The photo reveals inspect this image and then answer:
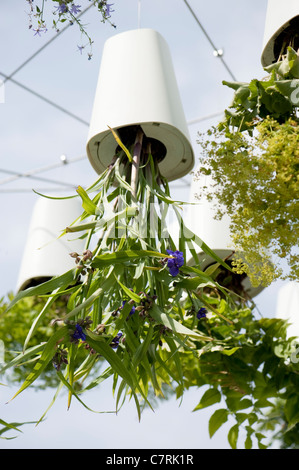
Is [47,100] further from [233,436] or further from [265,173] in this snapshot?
[265,173]

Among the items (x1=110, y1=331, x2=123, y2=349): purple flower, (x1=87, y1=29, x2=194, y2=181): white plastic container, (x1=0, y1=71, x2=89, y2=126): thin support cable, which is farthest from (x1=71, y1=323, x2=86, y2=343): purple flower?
(x1=0, y1=71, x2=89, y2=126): thin support cable

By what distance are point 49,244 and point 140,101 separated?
1303 mm

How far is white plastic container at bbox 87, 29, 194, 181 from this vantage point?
48.4 inches

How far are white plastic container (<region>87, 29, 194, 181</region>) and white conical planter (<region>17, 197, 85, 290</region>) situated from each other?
1082 mm

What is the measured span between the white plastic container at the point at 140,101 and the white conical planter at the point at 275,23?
236 millimetres

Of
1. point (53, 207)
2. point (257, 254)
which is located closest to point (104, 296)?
point (257, 254)

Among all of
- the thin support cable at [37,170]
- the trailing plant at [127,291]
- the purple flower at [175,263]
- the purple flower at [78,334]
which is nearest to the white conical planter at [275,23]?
the trailing plant at [127,291]

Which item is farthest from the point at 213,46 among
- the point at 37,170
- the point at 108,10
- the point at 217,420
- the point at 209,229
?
the point at 217,420

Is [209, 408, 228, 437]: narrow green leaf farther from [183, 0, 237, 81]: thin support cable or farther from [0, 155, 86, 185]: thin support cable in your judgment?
[0, 155, 86, 185]: thin support cable

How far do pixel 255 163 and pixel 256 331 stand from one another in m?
0.89

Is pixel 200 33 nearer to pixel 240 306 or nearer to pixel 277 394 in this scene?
pixel 240 306

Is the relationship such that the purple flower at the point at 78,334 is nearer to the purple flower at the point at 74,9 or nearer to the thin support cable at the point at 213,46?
the purple flower at the point at 74,9

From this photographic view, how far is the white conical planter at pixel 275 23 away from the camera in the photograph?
1.21 meters

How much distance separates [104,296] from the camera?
1094 millimetres
